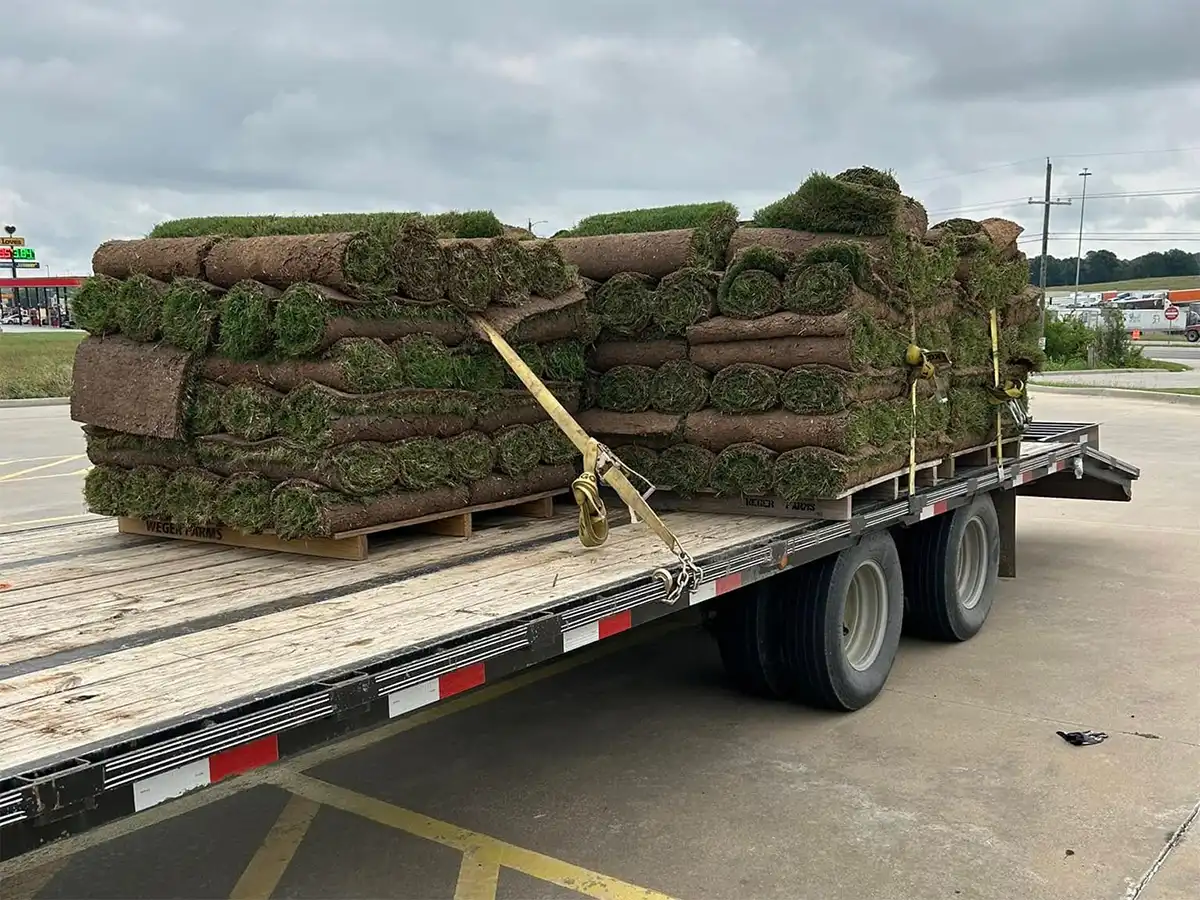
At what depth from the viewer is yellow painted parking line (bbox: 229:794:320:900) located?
4.23 metres

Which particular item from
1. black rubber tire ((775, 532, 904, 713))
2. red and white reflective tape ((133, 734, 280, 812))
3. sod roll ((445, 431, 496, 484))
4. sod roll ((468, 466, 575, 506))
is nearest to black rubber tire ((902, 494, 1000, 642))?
black rubber tire ((775, 532, 904, 713))

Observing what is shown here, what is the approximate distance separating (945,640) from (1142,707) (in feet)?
4.92

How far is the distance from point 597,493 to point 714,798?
147 centimetres

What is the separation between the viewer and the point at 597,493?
481cm

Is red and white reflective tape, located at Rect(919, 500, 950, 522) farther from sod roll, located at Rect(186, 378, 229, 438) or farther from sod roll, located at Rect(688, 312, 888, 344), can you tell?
sod roll, located at Rect(186, 378, 229, 438)

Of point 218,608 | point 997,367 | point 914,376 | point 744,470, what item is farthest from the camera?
point 997,367

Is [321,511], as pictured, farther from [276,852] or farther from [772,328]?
[772,328]

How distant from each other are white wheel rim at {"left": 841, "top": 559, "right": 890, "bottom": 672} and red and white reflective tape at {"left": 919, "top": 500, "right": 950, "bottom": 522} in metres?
0.46

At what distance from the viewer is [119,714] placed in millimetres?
2832

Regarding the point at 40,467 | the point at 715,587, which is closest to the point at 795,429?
the point at 715,587

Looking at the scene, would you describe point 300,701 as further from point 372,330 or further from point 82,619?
point 372,330

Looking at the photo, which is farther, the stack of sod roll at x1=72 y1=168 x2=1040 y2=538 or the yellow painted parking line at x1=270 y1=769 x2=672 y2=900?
the stack of sod roll at x1=72 y1=168 x2=1040 y2=538

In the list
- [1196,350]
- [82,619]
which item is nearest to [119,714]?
[82,619]

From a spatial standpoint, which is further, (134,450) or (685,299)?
(685,299)
